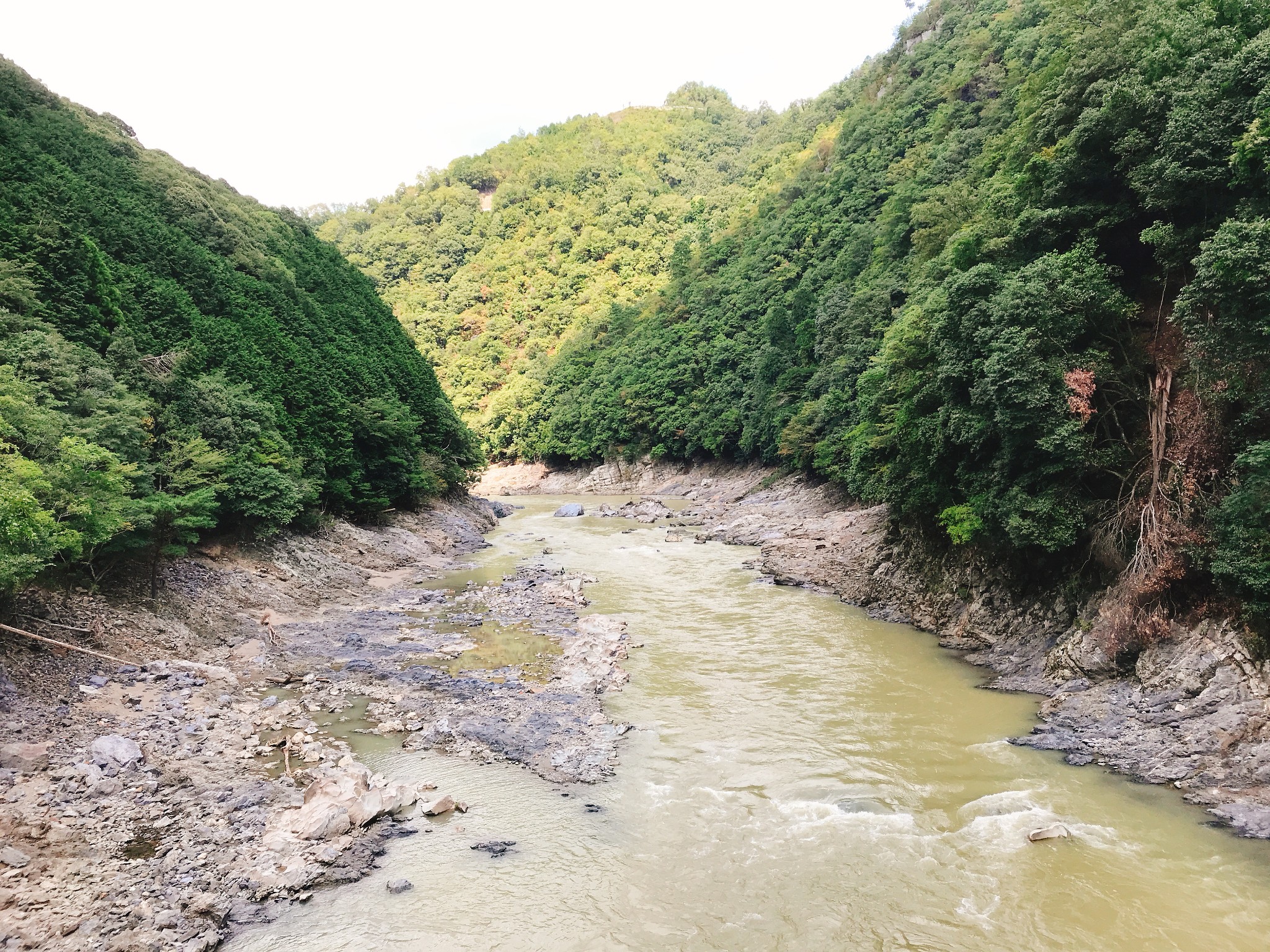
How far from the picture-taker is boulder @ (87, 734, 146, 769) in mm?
12688

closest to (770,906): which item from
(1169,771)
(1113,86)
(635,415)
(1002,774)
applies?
(1002,774)

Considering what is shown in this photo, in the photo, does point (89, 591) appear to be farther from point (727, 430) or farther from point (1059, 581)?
point (727, 430)

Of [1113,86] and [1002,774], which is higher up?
[1113,86]

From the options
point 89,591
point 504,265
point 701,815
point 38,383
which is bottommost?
point 701,815

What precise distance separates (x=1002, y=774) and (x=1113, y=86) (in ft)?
55.7

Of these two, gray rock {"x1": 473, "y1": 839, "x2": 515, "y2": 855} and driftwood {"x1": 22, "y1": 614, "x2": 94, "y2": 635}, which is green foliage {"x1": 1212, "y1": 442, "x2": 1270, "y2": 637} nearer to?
gray rock {"x1": 473, "y1": 839, "x2": 515, "y2": 855}

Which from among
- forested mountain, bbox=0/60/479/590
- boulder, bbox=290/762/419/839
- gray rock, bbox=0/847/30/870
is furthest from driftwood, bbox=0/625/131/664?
boulder, bbox=290/762/419/839

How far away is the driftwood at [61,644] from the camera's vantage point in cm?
1380

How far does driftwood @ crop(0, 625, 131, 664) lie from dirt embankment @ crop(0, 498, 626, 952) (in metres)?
A: 0.29

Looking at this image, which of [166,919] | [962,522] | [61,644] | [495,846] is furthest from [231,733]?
[962,522]

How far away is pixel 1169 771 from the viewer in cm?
1298

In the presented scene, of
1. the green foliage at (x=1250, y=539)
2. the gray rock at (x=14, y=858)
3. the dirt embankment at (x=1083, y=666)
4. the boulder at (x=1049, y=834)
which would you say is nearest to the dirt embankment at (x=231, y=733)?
the gray rock at (x=14, y=858)

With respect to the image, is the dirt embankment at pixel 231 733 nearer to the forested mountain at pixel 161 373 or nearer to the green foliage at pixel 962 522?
the forested mountain at pixel 161 373

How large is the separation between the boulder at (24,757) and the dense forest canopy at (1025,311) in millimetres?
21477
